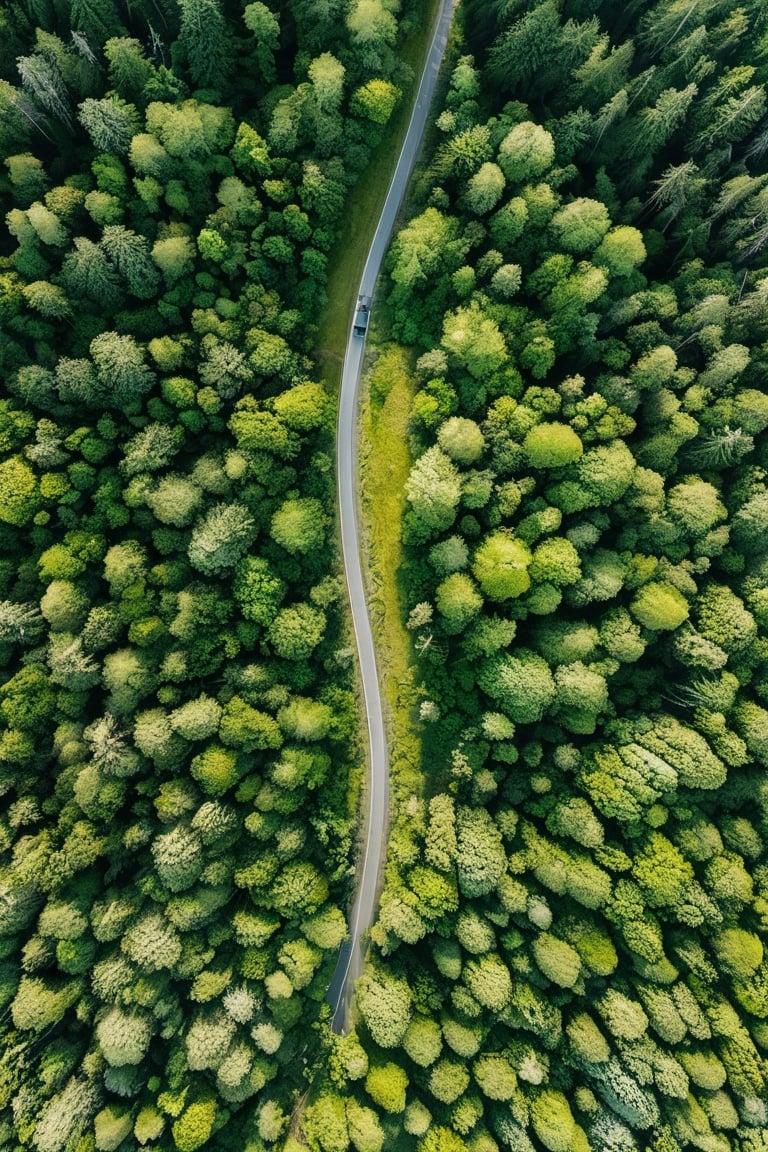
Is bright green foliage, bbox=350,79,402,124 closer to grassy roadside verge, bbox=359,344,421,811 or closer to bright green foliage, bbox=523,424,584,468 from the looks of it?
grassy roadside verge, bbox=359,344,421,811

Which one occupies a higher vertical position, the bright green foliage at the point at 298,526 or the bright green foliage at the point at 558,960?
the bright green foliage at the point at 298,526

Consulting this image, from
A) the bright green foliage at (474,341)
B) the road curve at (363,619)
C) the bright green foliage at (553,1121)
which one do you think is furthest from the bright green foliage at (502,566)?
the bright green foliage at (553,1121)

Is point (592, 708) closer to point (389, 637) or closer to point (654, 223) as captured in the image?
point (389, 637)

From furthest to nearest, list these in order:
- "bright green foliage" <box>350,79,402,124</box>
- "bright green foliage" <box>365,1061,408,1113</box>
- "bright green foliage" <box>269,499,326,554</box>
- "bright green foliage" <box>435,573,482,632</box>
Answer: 1. "bright green foliage" <box>435,573,482,632</box>
2. "bright green foliage" <box>365,1061,408,1113</box>
3. "bright green foliage" <box>269,499,326,554</box>
4. "bright green foliage" <box>350,79,402,124</box>

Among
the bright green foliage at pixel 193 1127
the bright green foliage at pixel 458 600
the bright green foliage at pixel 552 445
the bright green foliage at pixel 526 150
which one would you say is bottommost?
the bright green foliage at pixel 193 1127

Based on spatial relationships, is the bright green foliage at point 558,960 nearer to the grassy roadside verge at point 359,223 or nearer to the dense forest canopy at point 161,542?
the dense forest canopy at point 161,542

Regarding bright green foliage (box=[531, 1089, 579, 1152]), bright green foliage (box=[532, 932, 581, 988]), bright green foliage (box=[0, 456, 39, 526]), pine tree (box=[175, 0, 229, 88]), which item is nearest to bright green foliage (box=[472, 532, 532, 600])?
bright green foliage (box=[532, 932, 581, 988])

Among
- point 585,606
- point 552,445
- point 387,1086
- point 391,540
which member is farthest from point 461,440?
point 387,1086

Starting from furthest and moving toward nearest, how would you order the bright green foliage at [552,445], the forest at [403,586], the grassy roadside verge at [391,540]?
1. the grassy roadside verge at [391,540]
2. the bright green foliage at [552,445]
3. the forest at [403,586]
